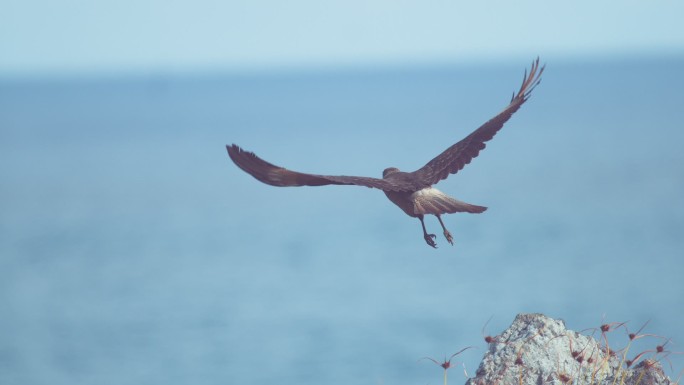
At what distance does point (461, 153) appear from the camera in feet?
31.3

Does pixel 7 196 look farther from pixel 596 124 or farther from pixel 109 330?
pixel 596 124

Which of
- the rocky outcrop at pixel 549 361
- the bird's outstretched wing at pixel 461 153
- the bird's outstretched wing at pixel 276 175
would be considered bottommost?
the rocky outcrop at pixel 549 361

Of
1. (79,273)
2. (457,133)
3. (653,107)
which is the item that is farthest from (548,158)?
(653,107)

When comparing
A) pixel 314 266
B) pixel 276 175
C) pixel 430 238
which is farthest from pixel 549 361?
pixel 314 266

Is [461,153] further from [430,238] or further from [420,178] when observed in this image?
[430,238]

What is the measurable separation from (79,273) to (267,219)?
66.4 feet

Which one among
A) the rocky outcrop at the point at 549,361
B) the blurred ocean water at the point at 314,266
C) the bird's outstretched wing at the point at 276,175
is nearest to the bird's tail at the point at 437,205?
the bird's outstretched wing at the point at 276,175

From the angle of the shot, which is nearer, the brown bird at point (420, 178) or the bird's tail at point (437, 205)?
the brown bird at point (420, 178)

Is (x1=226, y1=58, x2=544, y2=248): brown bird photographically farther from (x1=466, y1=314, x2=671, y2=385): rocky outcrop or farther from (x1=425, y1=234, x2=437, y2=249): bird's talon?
(x1=466, y1=314, x2=671, y2=385): rocky outcrop

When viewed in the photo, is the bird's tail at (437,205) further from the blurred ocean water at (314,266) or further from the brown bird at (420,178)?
the blurred ocean water at (314,266)

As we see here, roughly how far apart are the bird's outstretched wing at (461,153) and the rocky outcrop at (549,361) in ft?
6.64

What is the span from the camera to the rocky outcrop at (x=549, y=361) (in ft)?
23.1

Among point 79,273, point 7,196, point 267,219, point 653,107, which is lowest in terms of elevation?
point 79,273

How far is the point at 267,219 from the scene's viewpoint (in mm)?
80500
